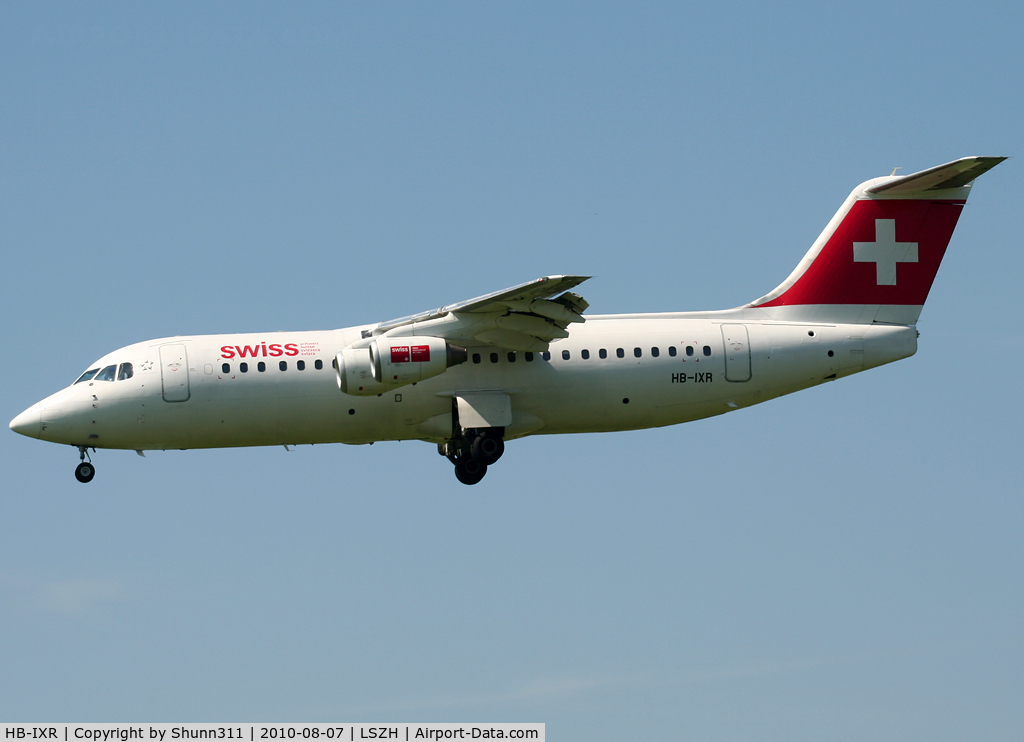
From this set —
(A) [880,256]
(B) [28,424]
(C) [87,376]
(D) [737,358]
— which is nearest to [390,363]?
(C) [87,376]

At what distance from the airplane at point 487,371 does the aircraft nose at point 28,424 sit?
0.08ft

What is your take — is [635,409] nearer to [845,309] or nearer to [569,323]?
[569,323]

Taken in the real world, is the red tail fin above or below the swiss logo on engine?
above

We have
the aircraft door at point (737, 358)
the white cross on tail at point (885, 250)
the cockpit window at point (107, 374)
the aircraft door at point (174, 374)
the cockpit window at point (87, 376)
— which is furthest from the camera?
the white cross on tail at point (885, 250)

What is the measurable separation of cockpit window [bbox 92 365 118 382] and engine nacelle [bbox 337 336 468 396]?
13.9ft

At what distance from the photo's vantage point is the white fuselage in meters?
25.2

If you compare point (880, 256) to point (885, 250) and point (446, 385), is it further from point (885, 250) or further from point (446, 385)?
point (446, 385)

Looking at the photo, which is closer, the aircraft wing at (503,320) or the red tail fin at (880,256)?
the aircraft wing at (503,320)

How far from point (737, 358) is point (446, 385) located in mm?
5367

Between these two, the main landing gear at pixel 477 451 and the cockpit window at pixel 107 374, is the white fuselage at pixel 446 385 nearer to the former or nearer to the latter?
the cockpit window at pixel 107 374

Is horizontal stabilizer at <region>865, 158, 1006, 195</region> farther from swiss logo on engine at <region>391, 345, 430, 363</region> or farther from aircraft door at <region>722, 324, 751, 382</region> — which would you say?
swiss logo on engine at <region>391, 345, 430, 363</region>

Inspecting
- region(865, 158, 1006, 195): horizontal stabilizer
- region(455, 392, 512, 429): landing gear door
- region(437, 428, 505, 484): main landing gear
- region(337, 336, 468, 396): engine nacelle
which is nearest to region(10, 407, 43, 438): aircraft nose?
region(337, 336, 468, 396): engine nacelle

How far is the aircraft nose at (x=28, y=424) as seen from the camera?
2531cm

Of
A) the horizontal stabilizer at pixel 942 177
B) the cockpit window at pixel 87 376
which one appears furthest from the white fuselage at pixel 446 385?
the horizontal stabilizer at pixel 942 177
